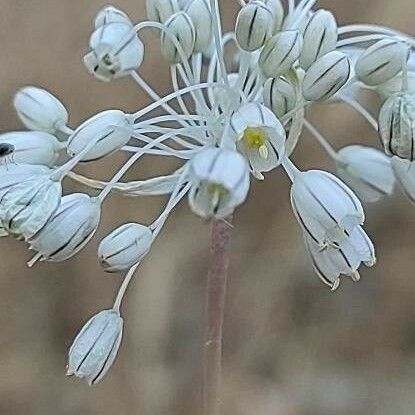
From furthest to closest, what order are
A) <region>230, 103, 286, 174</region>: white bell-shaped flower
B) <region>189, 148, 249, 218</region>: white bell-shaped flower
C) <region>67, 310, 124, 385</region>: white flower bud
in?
<region>67, 310, 124, 385</region>: white flower bud
<region>230, 103, 286, 174</region>: white bell-shaped flower
<region>189, 148, 249, 218</region>: white bell-shaped flower

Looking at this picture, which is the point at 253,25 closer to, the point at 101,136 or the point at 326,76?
the point at 326,76

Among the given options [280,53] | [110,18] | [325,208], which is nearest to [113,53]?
[110,18]

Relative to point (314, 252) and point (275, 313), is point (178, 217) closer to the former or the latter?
point (275, 313)

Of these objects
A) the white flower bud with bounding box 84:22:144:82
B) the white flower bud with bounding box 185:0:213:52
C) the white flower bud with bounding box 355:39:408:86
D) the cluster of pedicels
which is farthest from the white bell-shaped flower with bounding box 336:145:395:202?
the white flower bud with bounding box 84:22:144:82

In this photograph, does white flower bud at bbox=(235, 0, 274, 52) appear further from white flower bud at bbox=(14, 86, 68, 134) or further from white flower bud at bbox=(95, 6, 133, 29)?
white flower bud at bbox=(14, 86, 68, 134)

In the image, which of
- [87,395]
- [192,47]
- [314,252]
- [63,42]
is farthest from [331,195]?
[63,42]

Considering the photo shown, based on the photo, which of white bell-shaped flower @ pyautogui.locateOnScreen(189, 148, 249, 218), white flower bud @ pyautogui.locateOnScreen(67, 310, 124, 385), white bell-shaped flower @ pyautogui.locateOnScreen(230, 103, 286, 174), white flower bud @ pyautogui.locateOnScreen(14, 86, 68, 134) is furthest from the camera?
white flower bud @ pyautogui.locateOnScreen(14, 86, 68, 134)

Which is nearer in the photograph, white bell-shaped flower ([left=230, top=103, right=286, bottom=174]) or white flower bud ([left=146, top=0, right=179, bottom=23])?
white bell-shaped flower ([left=230, top=103, right=286, bottom=174])
